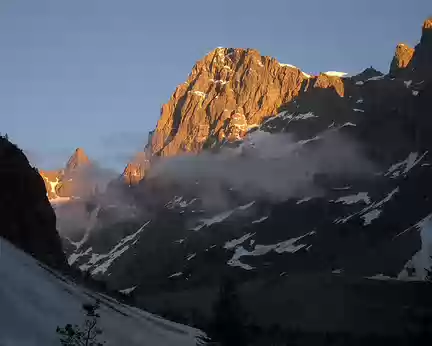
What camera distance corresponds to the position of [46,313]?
21.7 meters

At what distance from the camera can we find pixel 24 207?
232ft

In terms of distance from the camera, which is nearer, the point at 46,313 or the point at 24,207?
the point at 46,313

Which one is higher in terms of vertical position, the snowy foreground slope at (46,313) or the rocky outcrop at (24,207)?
the rocky outcrop at (24,207)

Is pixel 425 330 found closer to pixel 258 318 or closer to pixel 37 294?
pixel 37 294

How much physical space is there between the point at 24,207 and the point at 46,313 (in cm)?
5135

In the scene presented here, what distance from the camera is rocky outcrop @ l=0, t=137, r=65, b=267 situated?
64.3 meters

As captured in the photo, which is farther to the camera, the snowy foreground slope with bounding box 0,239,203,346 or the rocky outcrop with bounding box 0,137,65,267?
the rocky outcrop with bounding box 0,137,65,267

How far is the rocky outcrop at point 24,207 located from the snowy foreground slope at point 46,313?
33816 millimetres

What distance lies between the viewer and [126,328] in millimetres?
25203

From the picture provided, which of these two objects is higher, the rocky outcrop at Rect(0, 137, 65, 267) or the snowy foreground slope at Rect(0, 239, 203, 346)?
the rocky outcrop at Rect(0, 137, 65, 267)

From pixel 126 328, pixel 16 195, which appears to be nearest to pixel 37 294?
pixel 126 328

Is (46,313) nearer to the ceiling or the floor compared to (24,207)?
nearer to the floor

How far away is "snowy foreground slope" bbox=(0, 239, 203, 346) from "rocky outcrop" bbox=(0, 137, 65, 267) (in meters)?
33.8

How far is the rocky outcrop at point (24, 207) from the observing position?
6431cm
